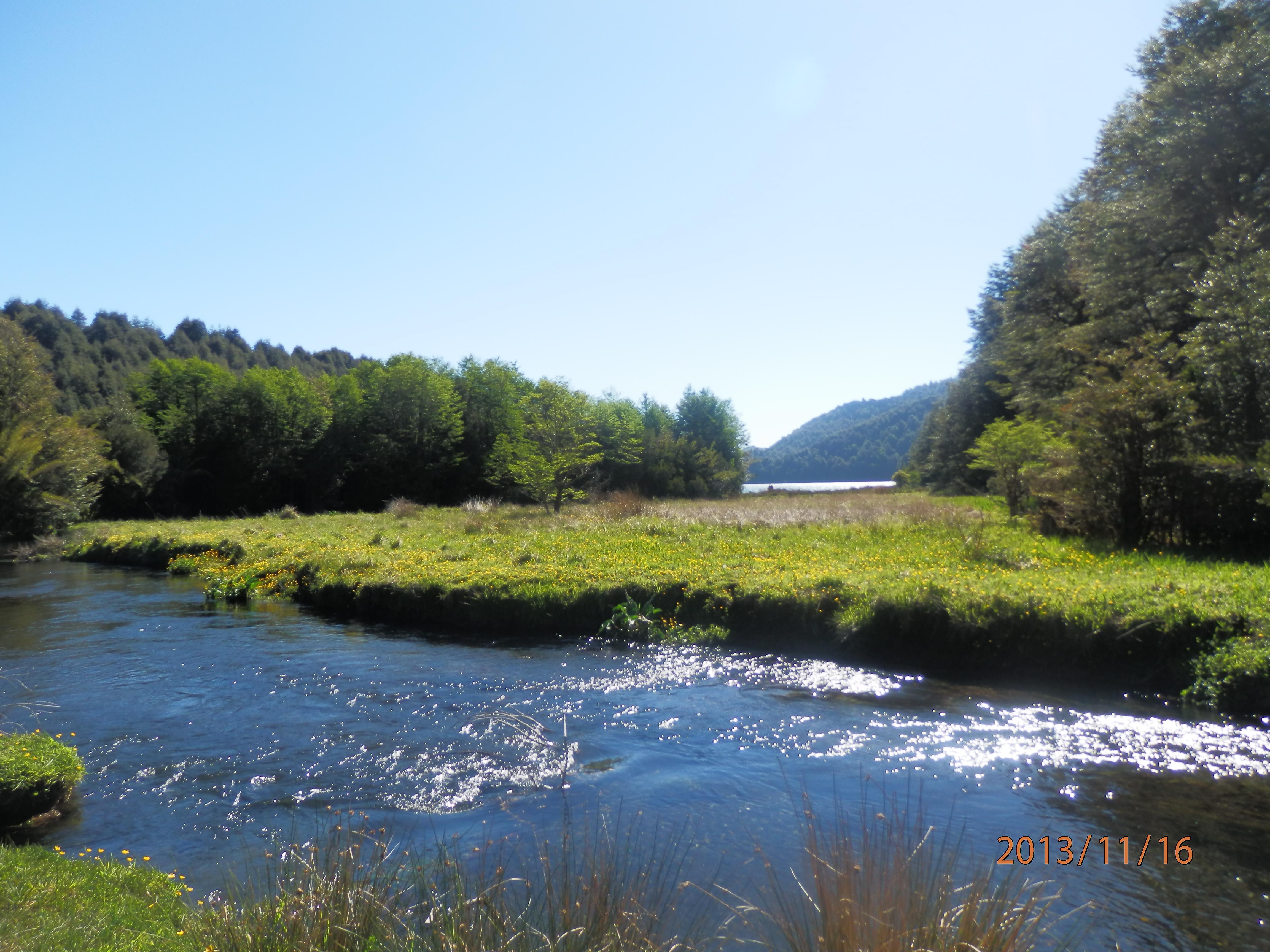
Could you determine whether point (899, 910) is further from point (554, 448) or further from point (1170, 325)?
point (554, 448)

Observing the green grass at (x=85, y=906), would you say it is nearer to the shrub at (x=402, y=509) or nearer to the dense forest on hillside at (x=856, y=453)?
the shrub at (x=402, y=509)

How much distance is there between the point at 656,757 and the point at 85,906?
4590 millimetres

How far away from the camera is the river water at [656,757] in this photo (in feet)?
17.4

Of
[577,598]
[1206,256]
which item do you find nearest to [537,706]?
[577,598]

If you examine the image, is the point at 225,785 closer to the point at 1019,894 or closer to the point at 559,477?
the point at 1019,894

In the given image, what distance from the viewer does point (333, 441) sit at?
5178 centimetres

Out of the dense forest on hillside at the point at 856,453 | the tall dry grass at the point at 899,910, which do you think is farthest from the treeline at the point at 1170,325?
the dense forest on hillside at the point at 856,453

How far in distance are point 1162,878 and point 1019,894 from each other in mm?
2674

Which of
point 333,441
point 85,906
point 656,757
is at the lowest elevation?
point 656,757

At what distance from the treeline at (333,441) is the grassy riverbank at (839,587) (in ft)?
33.2

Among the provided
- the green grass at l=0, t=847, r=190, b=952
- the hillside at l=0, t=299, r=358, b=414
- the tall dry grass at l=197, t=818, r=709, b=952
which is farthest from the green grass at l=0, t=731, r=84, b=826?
the hillside at l=0, t=299, r=358, b=414

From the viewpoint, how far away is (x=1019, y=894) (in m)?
3.25
